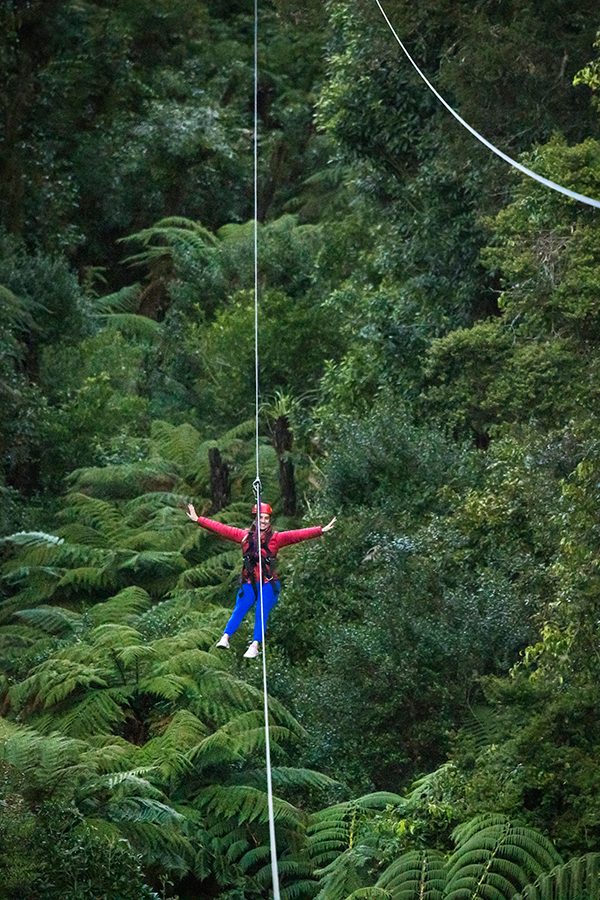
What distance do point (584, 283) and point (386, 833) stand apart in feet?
15.3

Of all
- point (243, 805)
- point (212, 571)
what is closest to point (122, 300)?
point (212, 571)

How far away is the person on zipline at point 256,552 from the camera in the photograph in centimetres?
1196

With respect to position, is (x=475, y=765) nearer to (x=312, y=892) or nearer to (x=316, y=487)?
(x=312, y=892)

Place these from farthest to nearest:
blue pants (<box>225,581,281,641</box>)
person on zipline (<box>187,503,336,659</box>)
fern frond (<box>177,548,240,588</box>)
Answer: fern frond (<box>177,548,240,588</box>), blue pants (<box>225,581,281,641</box>), person on zipline (<box>187,503,336,659</box>)

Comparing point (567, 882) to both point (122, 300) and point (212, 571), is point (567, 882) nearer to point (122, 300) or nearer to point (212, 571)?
point (212, 571)

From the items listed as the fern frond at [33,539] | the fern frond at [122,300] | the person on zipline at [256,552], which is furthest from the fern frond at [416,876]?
the fern frond at [122,300]

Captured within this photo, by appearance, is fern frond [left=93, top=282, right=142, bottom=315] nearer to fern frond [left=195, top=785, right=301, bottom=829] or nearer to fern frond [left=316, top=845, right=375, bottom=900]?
fern frond [left=195, top=785, right=301, bottom=829]

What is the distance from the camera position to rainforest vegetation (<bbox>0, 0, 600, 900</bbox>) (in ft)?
33.2

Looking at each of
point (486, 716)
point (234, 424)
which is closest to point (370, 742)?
point (486, 716)

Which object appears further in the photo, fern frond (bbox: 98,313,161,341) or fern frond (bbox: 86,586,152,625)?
fern frond (bbox: 98,313,161,341)

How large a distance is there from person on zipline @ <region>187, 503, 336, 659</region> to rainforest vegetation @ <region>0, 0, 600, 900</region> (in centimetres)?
46

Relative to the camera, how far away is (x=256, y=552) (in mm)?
12078

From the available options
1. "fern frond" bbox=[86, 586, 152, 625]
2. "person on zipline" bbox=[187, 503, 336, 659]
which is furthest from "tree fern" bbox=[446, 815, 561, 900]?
"fern frond" bbox=[86, 586, 152, 625]

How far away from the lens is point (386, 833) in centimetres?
1037
